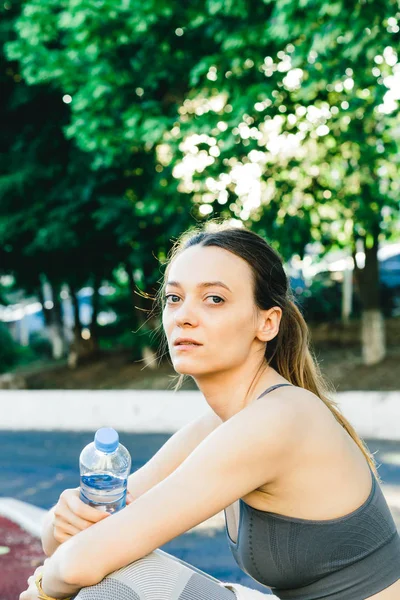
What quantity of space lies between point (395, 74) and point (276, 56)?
1648mm

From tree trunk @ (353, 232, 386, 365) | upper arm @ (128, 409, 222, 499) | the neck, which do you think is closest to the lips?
the neck

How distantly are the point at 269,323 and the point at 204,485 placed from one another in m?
0.60

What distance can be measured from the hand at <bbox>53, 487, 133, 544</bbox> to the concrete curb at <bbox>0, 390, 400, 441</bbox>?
26.8 feet

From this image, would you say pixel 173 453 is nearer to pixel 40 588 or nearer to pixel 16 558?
pixel 40 588

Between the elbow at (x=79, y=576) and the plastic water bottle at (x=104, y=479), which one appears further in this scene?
the plastic water bottle at (x=104, y=479)

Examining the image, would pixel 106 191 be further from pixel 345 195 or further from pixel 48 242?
pixel 345 195

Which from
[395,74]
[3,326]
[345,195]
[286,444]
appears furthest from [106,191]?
[286,444]

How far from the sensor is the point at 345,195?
37.5 feet

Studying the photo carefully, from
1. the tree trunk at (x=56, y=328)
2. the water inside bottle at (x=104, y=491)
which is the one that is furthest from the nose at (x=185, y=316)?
the tree trunk at (x=56, y=328)

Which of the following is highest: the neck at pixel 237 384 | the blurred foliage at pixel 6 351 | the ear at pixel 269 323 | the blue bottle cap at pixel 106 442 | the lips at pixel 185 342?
the ear at pixel 269 323

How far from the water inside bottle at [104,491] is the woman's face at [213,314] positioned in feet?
1.63

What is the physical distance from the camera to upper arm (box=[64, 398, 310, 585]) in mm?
2033

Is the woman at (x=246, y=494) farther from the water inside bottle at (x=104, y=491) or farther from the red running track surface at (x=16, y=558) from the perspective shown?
the red running track surface at (x=16, y=558)

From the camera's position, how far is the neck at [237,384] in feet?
7.76
